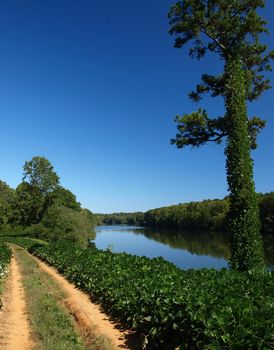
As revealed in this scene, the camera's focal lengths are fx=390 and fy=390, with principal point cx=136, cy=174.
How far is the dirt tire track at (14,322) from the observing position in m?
8.98

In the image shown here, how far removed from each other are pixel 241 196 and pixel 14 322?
9.56 m

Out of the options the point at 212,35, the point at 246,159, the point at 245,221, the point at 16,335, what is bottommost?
the point at 16,335

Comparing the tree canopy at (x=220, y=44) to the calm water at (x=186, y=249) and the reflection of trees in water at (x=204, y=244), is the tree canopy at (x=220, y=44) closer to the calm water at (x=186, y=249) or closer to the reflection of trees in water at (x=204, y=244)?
the calm water at (x=186, y=249)

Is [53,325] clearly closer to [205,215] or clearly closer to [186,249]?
[186,249]

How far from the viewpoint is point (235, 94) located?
55.0 ft

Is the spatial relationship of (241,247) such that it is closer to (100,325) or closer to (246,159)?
(246,159)

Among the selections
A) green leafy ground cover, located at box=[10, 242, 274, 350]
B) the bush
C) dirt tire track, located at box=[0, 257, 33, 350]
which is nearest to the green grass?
dirt tire track, located at box=[0, 257, 33, 350]

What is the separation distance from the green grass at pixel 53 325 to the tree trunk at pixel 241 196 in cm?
704

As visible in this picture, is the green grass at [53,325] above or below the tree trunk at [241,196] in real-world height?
below

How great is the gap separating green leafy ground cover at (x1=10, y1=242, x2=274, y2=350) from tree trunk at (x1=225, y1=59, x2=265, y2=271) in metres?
3.56

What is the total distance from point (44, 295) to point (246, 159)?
965 centimetres

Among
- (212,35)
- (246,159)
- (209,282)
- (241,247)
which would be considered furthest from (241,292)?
(212,35)

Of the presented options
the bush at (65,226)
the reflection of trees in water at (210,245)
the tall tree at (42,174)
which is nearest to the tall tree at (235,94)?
the reflection of trees in water at (210,245)

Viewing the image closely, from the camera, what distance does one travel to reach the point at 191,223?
128250mm
